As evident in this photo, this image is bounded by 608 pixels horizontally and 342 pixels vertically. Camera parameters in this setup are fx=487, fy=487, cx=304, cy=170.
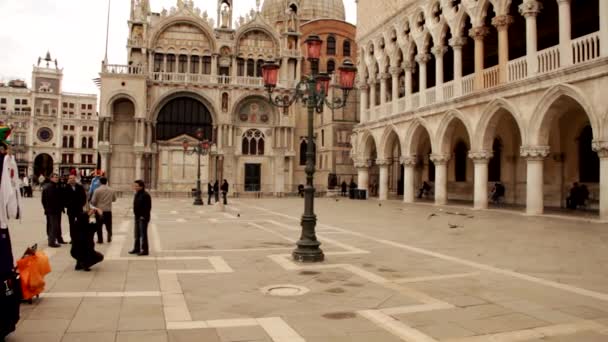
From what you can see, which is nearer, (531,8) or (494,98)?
(531,8)

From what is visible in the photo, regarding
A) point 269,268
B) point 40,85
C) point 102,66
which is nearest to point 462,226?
point 269,268

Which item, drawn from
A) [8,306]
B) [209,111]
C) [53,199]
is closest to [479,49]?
[53,199]

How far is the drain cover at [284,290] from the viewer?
6.98 meters

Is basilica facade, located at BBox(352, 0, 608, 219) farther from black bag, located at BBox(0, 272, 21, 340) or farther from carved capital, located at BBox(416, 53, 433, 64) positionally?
black bag, located at BBox(0, 272, 21, 340)

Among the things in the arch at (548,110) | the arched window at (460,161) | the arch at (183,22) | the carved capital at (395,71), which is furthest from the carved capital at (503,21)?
the arch at (183,22)

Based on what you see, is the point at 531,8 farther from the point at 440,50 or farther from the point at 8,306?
the point at 8,306

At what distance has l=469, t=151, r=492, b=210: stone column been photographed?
2288 cm

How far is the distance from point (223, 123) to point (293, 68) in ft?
28.0

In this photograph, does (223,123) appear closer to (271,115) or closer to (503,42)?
(271,115)

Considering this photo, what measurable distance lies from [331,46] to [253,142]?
19.0 m

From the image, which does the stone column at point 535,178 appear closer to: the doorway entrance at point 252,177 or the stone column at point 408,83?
the stone column at point 408,83

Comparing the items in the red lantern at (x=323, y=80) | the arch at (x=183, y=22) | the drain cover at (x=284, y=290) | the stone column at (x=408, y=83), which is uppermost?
the arch at (x=183, y=22)

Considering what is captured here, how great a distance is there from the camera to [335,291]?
283 inches

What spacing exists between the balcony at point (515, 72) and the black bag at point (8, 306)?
1829cm
